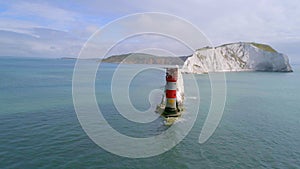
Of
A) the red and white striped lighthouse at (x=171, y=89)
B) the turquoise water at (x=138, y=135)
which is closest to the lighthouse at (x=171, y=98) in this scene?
the red and white striped lighthouse at (x=171, y=89)

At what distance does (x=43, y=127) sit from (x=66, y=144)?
4.70 meters

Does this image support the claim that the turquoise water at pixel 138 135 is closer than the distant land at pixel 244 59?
Yes

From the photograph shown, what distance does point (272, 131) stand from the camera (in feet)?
68.6

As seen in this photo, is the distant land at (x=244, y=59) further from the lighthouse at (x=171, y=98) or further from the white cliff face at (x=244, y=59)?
the lighthouse at (x=171, y=98)

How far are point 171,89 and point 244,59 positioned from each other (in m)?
125

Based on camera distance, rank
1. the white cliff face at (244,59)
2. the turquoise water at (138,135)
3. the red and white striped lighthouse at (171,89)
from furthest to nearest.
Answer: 1. the white cliff face at (244,59)
2. the red and white striped lighthouse at (171,89)
3. the turquoise water at (138,135)

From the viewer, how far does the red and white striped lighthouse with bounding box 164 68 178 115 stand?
76.7 feet

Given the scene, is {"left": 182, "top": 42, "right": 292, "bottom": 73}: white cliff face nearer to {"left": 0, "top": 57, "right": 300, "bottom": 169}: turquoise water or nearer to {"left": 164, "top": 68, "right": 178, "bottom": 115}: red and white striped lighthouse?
{"left": 0, "top": 57, "right": 300, "bottom": 169}: turquoise water

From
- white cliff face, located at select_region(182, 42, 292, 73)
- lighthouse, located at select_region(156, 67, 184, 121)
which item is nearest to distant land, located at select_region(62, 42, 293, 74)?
white cliff face, located at select_region(182, 42, 292, 73)

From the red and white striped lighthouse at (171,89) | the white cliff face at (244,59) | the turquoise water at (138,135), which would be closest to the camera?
the turquoise water at (138,135)

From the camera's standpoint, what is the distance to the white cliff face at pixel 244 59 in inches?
4779

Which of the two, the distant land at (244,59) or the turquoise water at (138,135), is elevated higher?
the distant land at (244,59)

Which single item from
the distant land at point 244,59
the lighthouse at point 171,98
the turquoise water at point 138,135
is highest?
the distant land at point 244,59

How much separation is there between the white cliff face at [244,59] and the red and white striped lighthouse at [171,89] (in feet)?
322
